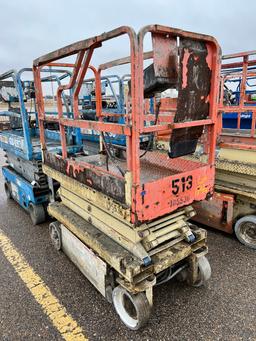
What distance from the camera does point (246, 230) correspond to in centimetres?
331

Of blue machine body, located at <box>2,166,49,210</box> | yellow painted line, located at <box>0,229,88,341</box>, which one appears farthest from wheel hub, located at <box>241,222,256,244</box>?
blue machine body, located at <box>2,166,49,210</box>

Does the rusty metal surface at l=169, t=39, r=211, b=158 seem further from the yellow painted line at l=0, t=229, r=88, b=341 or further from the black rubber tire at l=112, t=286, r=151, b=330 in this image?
the yellow painted line at l=0, t=229, r=88, b=341

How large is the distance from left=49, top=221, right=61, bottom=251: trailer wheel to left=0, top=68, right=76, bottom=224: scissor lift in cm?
52

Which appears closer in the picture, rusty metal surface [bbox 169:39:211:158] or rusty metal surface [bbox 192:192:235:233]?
rusty metal surface [bbox 169:39:211:158]

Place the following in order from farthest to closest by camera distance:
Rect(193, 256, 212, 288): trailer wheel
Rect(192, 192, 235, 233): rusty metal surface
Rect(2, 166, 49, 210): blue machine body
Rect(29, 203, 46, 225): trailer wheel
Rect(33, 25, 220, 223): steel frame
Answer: Rect(29, 203, 46, 225): trailer wheel < Rect(2, 166, 49, 210): blue machine body < Rect(192, 192, 235, 233): rusty metal surface < Rect(193, 256, 212, 288): trailer wheel < Rect(33, 25, 220, 223): steel frame

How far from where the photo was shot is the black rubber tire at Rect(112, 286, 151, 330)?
2014 mm

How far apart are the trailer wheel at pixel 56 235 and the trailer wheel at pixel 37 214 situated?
74 cm

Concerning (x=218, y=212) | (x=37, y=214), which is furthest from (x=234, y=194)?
(x=37, y=214)

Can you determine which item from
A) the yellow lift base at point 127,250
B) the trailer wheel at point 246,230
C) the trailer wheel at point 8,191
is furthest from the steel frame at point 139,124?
the trailer wheel at point 8,191

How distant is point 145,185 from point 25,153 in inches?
99.1

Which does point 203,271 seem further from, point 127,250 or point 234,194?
point 234,194

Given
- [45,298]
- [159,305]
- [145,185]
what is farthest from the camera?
[45,298]

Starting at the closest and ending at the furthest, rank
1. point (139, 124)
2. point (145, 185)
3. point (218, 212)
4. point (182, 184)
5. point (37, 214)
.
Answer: point (139, 124)
point (145, 185)
point (182, 184)
point (218, 212)
point (37, 214)

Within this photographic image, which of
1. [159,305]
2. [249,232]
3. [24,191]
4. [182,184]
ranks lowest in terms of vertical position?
[159,305]
